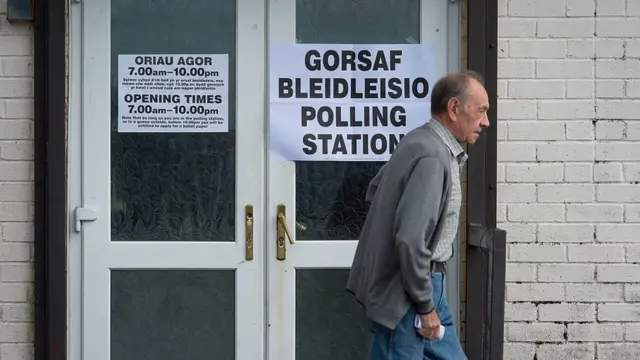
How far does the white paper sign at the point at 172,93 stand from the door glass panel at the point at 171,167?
4 centimetres

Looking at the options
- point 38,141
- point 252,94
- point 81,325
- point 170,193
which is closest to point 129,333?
point 81,325

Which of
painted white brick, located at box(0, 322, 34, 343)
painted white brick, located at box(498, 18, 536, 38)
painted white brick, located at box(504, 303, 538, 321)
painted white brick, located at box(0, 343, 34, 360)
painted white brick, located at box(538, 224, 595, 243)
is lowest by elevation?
painted white brick, located at box(0, 343, 34, 360)

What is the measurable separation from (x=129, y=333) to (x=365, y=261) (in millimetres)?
1900

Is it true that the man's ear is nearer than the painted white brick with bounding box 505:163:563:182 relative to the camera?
Yes

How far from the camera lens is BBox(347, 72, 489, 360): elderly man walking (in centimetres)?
379

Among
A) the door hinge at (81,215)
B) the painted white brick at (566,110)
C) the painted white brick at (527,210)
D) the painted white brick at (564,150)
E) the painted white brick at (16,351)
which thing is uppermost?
the painted white brick at (566,110)

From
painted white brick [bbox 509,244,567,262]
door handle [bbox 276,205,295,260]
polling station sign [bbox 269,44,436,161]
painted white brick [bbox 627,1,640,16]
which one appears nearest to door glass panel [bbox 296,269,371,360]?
door handle [bbox 276,205,295,260]

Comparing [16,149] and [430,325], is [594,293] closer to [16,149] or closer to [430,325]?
[430,325]

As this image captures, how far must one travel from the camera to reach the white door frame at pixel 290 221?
532 centimetres

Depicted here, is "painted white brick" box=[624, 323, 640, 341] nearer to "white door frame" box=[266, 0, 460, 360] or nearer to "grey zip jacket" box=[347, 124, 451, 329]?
"white door frame" box=[266, 0, 460, 360]

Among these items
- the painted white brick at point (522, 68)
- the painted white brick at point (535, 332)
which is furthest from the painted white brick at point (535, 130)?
the painted white brick at point (535, 332)

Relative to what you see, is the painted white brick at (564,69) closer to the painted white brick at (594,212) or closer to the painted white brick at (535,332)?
the painted white brick at (594,212)

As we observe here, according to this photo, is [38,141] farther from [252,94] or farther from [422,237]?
[422,237]

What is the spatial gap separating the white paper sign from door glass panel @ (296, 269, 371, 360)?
3.36ft
